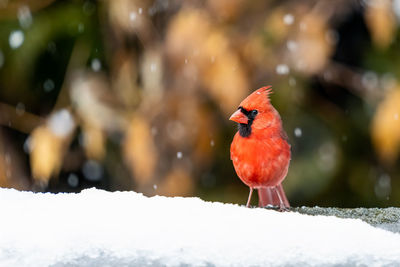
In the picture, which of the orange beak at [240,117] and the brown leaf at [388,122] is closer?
the orange beak at [240,117]

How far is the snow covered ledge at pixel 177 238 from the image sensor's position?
33.0 inches

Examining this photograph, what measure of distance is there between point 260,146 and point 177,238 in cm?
52

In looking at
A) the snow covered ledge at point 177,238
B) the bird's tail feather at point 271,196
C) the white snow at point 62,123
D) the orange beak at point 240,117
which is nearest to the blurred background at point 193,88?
the white snow at point 62,123

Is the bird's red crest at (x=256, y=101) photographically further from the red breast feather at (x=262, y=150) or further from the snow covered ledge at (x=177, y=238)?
the snow covered ledge at (x=177, y=238)

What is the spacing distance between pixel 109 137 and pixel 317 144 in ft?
3.69

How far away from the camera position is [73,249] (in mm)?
861

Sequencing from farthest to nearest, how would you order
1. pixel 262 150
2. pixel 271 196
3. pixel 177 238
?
pixel 271 196
pixel 262 150
pixel 177 238

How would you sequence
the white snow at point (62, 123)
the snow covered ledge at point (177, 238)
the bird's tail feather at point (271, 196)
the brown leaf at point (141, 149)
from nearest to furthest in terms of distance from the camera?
the snow covered ledge at point (177, 238)
the bird's tail feather at point (271, 196)
the brown leaf at point (141, 149)
the white snow at point (62, 123)

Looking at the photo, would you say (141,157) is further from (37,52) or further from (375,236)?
(375,236)

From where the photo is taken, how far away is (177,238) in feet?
2.89

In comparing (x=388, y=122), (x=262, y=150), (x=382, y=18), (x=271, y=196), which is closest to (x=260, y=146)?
(x=262, y=150)

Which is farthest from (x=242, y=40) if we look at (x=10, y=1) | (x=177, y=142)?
(x=10, y=1)

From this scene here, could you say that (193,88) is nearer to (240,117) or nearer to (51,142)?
(51,142)

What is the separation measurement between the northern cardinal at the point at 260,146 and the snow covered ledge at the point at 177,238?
249 millimetres
